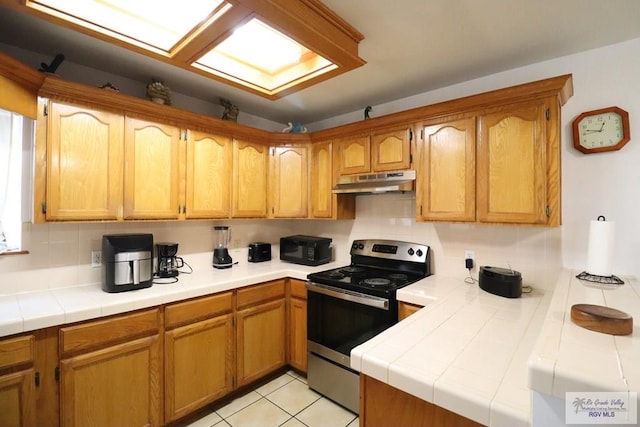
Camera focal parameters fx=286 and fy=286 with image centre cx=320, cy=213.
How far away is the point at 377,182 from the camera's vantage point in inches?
89.1

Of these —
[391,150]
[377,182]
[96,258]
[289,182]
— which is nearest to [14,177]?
[96,258]

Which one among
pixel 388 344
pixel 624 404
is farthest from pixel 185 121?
pixel 624 404

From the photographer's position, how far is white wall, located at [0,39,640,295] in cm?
164

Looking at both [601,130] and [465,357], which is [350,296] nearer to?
[465,357]

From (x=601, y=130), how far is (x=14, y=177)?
3492 mm

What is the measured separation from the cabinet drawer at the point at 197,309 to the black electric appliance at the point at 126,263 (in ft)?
0.90

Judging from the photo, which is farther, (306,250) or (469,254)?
(306,250)

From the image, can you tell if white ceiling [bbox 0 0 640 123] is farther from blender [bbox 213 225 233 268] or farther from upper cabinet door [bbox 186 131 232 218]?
blender [bbox 213 225 233 268]

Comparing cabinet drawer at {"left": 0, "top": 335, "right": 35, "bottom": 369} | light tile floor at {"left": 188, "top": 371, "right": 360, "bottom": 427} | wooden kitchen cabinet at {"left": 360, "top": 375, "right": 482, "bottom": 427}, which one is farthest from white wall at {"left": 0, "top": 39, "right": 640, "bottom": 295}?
wooden kitchen cabinet at {"left": 360, "top": 375, "right": 482, "bottom": 427}

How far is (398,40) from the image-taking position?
5.44ft

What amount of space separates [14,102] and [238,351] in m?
2.00

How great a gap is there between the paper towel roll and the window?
10.5 ft

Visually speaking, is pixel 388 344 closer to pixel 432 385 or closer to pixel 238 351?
pixel 432 385

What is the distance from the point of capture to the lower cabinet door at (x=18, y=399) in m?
1.31
